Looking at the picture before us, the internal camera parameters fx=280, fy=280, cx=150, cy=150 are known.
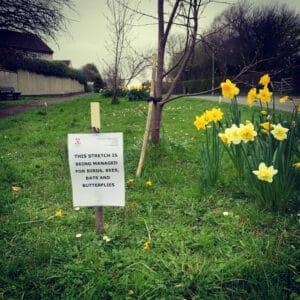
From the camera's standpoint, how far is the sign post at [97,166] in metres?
2.06

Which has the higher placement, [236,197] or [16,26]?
[16,26]

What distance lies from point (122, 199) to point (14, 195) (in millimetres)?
1622

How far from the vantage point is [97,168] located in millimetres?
A: 2127

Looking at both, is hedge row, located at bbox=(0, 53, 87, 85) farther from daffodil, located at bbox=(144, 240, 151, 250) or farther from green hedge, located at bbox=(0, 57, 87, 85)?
daffodil, located at bbox=(144, 240, 151, 250)

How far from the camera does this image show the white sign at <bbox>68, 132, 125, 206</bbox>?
206cm

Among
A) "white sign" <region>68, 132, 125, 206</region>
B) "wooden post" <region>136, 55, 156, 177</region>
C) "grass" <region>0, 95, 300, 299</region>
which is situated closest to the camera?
"grass" <region>0, 95, 300, 299</region>

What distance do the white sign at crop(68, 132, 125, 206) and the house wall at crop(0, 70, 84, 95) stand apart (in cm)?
2511

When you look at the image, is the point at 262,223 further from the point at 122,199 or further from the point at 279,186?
the point at 122,199

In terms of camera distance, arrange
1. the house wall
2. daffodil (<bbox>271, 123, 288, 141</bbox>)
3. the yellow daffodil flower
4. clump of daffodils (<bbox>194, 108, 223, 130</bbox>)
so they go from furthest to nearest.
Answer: the house wall → clump of daffodils (<bbox>194, 108, 223, 130</bbox>) → the yellow daffodil flower → daffodil (<bbox>271, 123, 288, 141</bbox>)

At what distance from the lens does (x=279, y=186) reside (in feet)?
8.14

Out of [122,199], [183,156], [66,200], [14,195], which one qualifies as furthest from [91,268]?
[183,156]

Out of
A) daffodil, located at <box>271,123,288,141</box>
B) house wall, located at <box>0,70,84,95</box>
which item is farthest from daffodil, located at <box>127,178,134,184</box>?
house wall, located at <box>0,70,84,95</box>

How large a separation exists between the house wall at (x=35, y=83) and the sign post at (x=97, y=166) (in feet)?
82.3

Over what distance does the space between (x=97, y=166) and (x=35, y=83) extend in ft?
95.4
